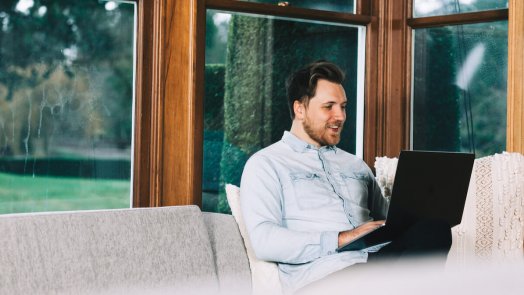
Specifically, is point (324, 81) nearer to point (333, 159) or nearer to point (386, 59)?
point (333, 159)

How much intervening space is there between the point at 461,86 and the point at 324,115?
95 cm

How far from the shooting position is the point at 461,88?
359cm

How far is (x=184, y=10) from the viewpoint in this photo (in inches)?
125

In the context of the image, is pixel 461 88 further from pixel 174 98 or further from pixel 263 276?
pixel 263 276

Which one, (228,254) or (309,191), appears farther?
(309,191)

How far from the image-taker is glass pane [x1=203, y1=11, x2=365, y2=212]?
10.9 ft

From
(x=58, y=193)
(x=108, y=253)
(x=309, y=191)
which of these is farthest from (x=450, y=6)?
(x=108, y=253)

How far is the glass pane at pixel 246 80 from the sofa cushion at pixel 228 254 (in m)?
0.61

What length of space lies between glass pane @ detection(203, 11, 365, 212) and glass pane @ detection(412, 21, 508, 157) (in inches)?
17.0

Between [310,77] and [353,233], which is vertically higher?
[310,77]

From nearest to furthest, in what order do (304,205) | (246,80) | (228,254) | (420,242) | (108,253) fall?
1. (108,253)
2. (420,242)
3. (228,254)
4. (304,205)
5. (246,80)

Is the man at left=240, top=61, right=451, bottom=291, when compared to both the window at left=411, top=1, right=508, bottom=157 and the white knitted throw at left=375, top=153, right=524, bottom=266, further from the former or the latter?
the window at left=411, top=1, right=508, bottom=157

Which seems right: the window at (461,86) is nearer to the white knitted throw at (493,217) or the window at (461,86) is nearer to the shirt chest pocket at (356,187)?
the white knitted throw at (493,217)

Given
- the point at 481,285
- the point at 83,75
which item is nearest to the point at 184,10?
the point at 83,75
